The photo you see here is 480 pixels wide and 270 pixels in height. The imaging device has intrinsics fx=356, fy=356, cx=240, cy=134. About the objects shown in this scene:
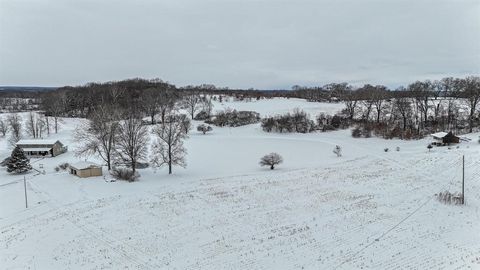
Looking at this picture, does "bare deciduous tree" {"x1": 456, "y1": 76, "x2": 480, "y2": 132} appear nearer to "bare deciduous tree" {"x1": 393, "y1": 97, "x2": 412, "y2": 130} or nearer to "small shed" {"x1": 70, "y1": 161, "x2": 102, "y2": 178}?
"bare deciduous tree" {"x1": 393, "y1": 97, "x2": 412, "y2": 130}

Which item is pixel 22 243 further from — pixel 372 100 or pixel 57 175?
pixel 372 100

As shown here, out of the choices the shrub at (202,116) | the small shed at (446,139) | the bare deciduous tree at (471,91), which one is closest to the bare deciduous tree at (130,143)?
the small shed at (446,139)

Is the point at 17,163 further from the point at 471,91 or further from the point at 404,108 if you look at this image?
the point at 471,91

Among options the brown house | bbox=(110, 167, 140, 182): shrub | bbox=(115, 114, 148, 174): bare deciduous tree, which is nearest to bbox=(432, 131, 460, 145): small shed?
bbox=(115, 114, 148, 174): bare deciduous tree

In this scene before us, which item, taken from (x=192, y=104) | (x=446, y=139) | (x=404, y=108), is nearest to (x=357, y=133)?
(x=446, y=139)

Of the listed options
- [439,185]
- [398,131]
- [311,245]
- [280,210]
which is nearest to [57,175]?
[280,210]
